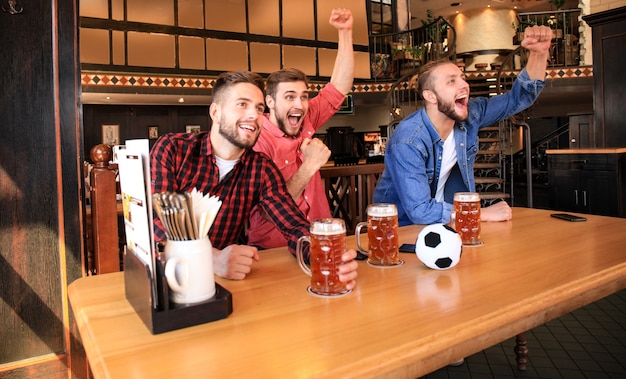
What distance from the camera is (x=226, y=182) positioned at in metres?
1.74

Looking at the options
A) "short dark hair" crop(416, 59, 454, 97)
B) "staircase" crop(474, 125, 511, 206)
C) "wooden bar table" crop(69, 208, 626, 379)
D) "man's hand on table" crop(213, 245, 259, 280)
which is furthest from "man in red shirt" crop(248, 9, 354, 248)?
"staircase" crop(474, 125, 511, 206)

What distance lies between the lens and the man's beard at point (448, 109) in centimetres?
224

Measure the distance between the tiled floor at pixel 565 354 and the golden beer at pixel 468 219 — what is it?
1.17 meters

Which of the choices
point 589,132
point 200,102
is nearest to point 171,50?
point 200,102

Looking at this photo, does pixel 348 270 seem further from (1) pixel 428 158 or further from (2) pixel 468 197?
(1) pixel 428 158

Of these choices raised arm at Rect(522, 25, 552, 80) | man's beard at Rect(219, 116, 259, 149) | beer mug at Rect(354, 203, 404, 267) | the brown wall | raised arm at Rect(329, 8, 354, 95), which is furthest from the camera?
the brown wall

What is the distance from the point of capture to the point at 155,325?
0.87 meters

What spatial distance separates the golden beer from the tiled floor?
3.83 ft

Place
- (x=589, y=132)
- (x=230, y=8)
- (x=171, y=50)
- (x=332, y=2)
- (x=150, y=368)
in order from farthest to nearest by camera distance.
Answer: (x=332, y=2), (x=230, y=8), (x=171, y=50), (x=589, y=132), (x=150, y=368)

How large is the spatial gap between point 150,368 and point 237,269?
486 millimetres

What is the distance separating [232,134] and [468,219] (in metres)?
0.86

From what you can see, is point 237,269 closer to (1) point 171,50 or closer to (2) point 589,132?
(2) point 589,132

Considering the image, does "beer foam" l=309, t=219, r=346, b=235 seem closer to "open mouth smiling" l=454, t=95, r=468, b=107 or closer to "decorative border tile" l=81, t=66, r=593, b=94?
"open mouth smiling" l=454, t=95, r=468, b=107

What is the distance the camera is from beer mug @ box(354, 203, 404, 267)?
4.33ft
